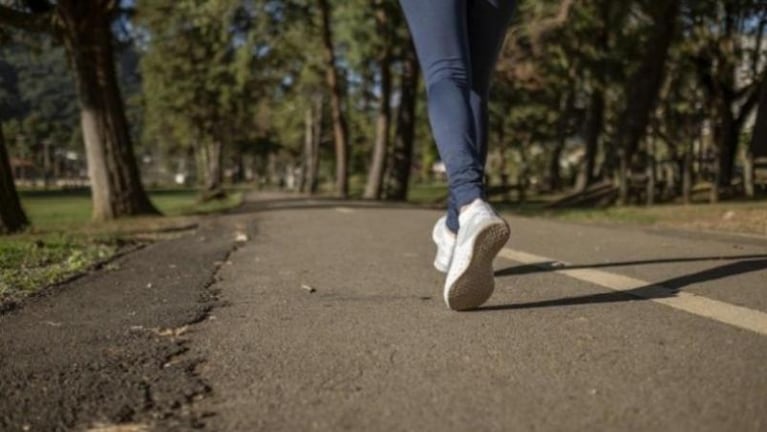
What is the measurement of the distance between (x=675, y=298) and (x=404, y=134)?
2699 cm

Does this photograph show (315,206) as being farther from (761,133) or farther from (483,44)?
→ (483,44)

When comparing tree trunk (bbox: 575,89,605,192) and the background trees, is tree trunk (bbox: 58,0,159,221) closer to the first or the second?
the background trees

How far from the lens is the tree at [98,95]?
45.6 feet

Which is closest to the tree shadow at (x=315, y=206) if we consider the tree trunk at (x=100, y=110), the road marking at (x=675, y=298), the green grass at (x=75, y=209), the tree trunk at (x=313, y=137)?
the green grass at (x=75, y=209)

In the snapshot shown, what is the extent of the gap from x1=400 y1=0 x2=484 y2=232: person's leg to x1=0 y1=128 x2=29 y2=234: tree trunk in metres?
7.67

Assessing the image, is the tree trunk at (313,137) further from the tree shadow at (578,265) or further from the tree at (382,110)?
the tree shadow at (578,265)

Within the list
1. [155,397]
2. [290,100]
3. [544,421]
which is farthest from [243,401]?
[290,100]

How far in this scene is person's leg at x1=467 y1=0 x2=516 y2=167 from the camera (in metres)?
3.90

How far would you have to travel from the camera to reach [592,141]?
2934 centimetres

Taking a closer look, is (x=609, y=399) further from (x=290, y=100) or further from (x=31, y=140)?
(x=31, y=140)

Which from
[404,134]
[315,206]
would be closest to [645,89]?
[315,206]

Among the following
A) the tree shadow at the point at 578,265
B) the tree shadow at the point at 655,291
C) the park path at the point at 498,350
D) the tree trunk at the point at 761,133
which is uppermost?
the tree trunk at the point at 761,133

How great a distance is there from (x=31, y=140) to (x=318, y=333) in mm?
87756

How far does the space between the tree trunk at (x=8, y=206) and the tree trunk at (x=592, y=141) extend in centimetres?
1942
